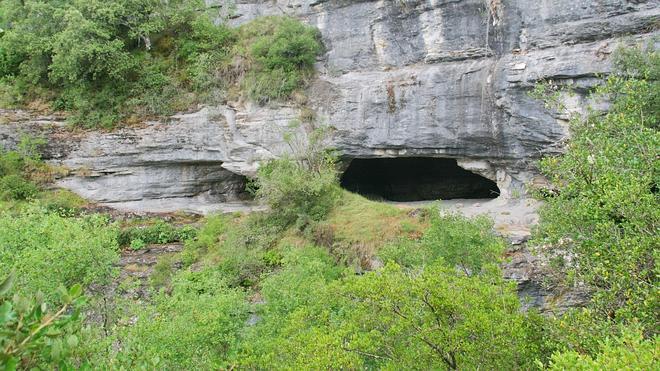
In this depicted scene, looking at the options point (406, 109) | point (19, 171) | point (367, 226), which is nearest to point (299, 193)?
point (367, 226)

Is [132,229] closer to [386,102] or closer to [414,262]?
[386,102]

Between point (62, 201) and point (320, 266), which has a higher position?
point (62, 201)

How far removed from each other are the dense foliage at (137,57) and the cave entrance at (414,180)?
615cm

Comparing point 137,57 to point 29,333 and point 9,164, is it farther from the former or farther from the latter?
point 29,333

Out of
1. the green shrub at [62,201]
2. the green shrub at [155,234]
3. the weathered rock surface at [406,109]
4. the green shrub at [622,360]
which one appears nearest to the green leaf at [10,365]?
the green shrub at [622,360]

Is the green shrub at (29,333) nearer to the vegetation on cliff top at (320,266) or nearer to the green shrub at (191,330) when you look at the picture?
the vegetation on cliff top at (320,266)

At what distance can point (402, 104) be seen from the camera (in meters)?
17.3

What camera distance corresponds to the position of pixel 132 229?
1920cm

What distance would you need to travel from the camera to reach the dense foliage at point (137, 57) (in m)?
19.2

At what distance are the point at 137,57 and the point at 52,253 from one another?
13.4 m

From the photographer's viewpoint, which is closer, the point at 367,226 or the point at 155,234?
the point at 367,226

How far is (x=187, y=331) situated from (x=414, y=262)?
202 inches

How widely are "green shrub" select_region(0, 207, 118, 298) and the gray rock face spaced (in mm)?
8385

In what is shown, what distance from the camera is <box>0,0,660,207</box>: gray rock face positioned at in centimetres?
1424
